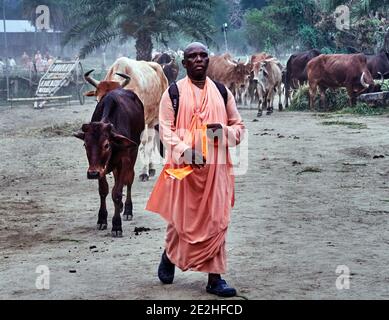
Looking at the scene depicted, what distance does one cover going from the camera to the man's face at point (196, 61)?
22.1ft

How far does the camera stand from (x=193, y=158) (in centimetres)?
654

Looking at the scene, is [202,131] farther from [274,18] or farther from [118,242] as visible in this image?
[274,18]

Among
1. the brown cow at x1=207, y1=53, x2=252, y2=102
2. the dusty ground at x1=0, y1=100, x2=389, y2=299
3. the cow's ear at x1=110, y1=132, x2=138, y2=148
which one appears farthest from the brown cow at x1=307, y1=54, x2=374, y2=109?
the cow's ear at x1=110, y1=132, x2=138, y2=148

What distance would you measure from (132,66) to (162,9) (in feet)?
47.1

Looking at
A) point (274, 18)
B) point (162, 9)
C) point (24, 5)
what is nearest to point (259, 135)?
point (162, 9)

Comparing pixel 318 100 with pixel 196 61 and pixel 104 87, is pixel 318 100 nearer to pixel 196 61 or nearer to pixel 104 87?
pixel 104 87

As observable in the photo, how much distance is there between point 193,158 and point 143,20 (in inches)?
821

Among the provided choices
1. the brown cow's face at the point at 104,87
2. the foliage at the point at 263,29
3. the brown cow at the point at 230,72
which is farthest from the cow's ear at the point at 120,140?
the foliage at the point at 263,29

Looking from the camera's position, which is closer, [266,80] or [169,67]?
[266,80]

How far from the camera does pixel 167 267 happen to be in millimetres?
6945

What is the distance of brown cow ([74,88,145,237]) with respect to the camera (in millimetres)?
8758

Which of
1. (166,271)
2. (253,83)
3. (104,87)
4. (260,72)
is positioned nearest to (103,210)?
(104,87)

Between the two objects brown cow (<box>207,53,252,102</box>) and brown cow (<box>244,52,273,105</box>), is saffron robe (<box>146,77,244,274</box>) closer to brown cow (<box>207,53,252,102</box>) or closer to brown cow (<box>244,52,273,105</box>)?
brown cow (<box>244,52,273,105</box>)

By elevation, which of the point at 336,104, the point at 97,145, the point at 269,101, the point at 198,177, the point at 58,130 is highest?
the point at 269,101
